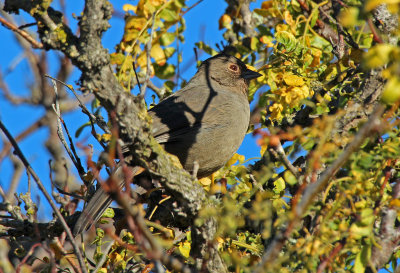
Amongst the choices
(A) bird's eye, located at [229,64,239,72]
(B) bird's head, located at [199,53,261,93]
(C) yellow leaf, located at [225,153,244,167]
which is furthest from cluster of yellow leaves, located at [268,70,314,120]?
(A) bird's eye, located at [229,64,239,72]

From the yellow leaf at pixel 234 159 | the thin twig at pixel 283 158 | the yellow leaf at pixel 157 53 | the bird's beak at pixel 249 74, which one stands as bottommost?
the thin twig at pixel 283 158

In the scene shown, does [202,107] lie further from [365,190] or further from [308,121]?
[365,190]

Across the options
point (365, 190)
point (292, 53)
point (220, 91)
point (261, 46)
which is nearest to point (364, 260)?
point (365, 190)

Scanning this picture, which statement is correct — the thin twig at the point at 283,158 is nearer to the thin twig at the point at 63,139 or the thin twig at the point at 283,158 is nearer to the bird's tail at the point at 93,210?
the bird's tail at the point at 93,210

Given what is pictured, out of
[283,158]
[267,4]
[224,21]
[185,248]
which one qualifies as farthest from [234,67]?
[283,158]

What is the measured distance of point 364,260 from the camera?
2736 mm

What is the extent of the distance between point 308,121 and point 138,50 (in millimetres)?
1925

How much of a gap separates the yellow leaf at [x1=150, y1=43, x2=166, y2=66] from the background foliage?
0.06 ft

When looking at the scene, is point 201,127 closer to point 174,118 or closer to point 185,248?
point 174,118

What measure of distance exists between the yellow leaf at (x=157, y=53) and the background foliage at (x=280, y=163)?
0.02m

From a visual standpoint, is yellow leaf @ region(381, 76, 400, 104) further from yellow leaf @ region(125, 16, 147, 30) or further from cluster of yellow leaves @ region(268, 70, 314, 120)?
yellow leaf @ region(125, 16, 147, 30)

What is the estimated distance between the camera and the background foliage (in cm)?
243

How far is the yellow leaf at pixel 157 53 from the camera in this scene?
5574 millimetres

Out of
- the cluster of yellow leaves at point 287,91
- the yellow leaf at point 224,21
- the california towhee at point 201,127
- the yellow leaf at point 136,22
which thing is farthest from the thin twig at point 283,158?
the yellow leaf at point 224,21
